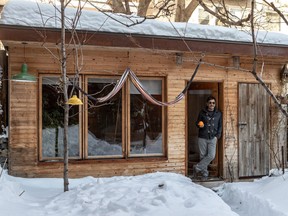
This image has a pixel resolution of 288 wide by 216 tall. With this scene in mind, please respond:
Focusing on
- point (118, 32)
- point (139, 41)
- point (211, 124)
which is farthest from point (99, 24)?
point (211, 124)

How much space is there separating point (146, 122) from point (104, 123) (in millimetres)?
937

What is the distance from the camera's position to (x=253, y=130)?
28.9 ft

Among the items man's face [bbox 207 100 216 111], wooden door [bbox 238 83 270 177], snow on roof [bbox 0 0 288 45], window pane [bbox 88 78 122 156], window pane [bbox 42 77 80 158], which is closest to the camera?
snow on roof [bbox 0 0 288 45]

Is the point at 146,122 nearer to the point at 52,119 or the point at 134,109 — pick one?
the point at 134,109

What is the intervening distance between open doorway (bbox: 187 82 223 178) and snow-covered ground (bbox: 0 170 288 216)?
185 cm

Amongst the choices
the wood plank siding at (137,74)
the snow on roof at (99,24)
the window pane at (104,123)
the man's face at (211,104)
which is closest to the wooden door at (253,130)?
the wood plank siding at (137,74)

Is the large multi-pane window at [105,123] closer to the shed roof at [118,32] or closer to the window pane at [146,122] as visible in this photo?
the window pane at [146,122]

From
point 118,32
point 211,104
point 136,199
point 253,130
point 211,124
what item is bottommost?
point 136,199

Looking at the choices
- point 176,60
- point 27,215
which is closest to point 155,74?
point 176,60

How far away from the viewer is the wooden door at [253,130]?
8664mm

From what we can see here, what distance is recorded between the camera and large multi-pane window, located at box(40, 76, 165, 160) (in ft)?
24.2

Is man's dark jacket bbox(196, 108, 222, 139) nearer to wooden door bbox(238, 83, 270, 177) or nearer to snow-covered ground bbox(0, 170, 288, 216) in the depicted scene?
wooden door bbox(238, 83, 270, 177)

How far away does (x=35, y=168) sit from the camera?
7.18 m

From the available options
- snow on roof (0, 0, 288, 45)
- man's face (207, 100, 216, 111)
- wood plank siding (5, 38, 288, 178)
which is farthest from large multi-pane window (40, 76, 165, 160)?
snow on roof (0, 0, 288, 45)
